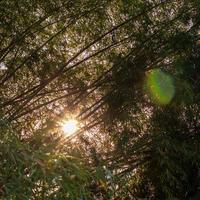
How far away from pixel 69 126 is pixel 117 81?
0.80m

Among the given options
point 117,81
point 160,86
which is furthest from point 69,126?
point 160,86

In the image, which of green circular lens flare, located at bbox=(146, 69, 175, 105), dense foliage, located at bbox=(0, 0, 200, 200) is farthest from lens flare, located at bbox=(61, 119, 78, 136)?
green circular lens flare, located at bbox=(146, 69, 175, 105)

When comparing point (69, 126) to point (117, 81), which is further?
point (117, 81)

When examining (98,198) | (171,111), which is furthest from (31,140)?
(171,111)

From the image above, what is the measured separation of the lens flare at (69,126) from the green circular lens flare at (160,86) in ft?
2.84

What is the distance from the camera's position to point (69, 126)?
4.99 meters

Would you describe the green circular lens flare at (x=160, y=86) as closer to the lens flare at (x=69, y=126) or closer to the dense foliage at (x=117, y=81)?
the dense foliage at (x=117, y=81)

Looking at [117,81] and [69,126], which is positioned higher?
[117,81]

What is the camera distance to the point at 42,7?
547 centimetres

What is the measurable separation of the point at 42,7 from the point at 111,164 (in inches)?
74.5

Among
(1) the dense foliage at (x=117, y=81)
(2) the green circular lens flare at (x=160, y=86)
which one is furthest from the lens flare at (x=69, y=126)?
(2) the green circular lens flare at (x=160, y=86)

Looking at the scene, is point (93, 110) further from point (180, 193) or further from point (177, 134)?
point (180, 193)

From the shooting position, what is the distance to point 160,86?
507cm

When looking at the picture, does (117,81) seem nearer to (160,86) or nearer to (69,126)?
(160,86)
